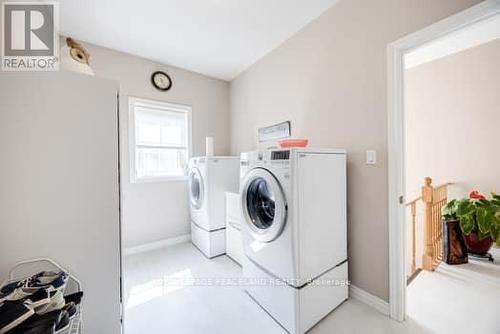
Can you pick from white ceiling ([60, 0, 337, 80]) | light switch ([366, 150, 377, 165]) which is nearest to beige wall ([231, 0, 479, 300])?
light switch ([366, 150, 377, 165])

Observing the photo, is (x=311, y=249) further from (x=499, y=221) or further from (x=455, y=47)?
(x=455, y=47)

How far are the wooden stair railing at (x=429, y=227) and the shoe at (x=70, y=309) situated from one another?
8.62 feet

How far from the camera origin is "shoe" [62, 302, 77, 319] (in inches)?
33.8

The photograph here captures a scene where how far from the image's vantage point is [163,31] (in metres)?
2.21

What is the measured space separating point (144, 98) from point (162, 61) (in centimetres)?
59

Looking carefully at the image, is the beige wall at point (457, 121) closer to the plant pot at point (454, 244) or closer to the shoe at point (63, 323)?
the plant pot at point (454, 244)

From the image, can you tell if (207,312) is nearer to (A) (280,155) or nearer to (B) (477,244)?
(A) (280,155)

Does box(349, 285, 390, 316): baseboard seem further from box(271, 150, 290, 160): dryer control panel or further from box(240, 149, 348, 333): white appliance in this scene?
box(271, 150, 290, 160): dryer control panel

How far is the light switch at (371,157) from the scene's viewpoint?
5.32 ft

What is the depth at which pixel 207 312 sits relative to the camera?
1.63 meters

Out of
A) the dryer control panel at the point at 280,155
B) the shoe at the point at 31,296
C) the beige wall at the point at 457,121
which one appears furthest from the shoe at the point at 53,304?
the beige wall at the point at 457,121

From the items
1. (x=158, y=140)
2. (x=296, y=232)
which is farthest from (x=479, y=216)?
(x=158, y=140)

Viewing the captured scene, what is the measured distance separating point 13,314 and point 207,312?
120cm

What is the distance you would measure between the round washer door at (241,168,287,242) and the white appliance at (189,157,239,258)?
2.98 feet
